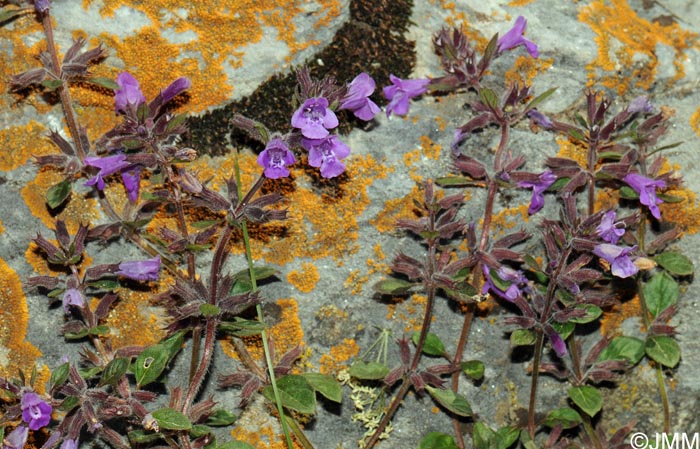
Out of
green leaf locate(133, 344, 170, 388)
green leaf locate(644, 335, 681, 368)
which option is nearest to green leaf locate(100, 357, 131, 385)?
green leaf locate(133, 344, 170, 388)

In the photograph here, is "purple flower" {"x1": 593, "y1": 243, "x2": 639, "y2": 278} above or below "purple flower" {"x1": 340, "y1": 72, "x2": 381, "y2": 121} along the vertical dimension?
below

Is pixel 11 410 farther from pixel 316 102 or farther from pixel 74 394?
pixel 316 102

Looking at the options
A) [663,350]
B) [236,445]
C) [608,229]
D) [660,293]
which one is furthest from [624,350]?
[236,445]

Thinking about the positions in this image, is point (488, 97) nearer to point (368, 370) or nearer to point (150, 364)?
point (368, 370)

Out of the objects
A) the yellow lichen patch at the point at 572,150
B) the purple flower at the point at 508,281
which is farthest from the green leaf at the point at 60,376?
the yellow lichen patch at the point at 572,150

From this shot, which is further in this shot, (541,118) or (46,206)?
(541,118)

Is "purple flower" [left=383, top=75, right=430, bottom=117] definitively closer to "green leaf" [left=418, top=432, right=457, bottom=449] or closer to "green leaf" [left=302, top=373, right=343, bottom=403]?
"green leaf" [left=302, top=373, right=343, bottom=403]
